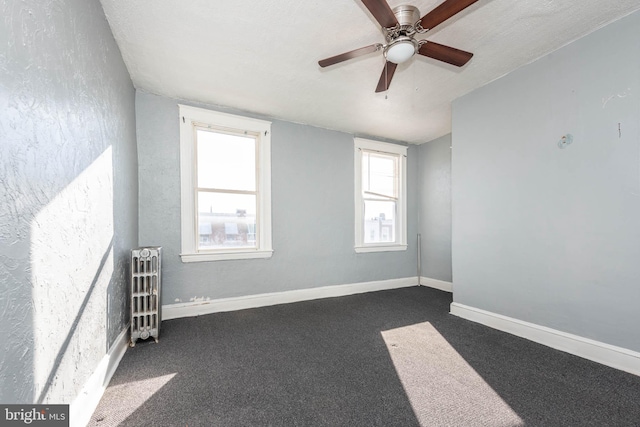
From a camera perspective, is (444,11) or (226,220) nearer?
(444,11)

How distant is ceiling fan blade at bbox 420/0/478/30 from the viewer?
1475 mm

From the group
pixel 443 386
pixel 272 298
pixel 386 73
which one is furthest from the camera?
pixel 272 298

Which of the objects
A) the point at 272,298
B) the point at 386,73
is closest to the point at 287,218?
the point at 272,298

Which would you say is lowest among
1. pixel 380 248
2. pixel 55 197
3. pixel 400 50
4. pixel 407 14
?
pixel 380 248

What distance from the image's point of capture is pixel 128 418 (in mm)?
1516

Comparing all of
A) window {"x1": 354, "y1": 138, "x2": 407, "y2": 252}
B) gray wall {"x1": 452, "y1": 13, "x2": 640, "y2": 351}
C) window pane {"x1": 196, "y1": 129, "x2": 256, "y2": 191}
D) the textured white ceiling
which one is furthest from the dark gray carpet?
the textured white ceiling

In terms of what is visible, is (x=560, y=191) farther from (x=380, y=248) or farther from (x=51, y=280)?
(x=51, y=280)

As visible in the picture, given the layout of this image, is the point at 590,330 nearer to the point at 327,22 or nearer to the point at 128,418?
the point at 327,22

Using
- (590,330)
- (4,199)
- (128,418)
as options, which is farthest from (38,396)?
(590,330)

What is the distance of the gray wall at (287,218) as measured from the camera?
10.2ft

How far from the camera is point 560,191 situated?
2.38 metres

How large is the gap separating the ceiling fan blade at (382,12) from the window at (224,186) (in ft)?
7.62

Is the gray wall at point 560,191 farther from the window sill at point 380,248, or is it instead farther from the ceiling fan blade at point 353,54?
the ceiling fan blade at point 353,54

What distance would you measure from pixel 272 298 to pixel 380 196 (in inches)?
96.3
